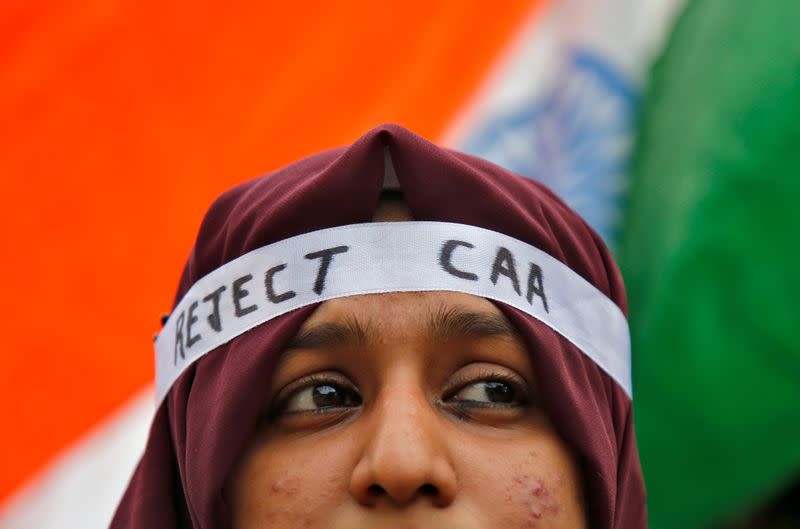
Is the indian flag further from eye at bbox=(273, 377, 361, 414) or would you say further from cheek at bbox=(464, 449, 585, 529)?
eye at bbox=(273, 377, 361, 414)

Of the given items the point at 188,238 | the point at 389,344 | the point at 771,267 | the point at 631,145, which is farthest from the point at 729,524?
the point at 389,344

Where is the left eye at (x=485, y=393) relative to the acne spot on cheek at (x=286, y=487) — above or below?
above

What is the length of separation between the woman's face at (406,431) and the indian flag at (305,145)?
6.48 feet

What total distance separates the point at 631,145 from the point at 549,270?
2.58 meters

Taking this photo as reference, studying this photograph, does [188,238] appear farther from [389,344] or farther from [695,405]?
[389,344]

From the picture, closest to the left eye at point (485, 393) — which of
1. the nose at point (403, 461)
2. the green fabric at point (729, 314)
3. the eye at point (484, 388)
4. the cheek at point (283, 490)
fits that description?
the eye at point (484, 388)

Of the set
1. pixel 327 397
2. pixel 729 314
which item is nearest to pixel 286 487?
pixel 327 397

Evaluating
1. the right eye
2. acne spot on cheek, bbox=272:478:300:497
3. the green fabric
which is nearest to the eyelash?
the right eye

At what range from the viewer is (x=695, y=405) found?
3580mm

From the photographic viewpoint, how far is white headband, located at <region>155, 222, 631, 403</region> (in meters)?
1.74

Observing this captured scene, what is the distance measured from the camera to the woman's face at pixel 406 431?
5.08ft

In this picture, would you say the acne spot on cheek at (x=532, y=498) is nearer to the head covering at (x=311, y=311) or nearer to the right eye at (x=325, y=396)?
the head covering at (x=311, y=311)

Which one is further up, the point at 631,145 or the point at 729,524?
the point at 631,145

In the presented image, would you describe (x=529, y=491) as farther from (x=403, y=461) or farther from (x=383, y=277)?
(x=383, y=277)
